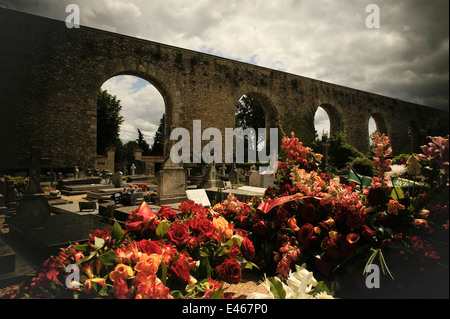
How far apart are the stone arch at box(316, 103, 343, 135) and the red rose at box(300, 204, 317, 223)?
21432 millimetres

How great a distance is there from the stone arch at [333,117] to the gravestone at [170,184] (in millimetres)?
17530

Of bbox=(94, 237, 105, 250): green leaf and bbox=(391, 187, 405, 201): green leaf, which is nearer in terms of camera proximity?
bbox=(94, 237, 105, 250): green leaf

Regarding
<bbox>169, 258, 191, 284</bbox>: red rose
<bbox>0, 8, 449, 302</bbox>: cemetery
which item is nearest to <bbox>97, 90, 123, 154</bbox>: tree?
<bbox>0, 8, 449, 302</bbox>: cemetery

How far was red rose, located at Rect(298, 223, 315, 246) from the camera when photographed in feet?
4.72

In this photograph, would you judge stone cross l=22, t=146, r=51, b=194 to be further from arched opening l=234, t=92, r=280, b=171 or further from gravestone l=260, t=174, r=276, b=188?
arched opening l=234, t=92, r=280, b=171

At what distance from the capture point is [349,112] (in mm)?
21812

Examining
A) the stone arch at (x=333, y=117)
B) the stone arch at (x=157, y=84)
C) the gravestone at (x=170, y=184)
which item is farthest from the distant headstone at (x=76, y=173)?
the stone arch at (x=333, y=117)

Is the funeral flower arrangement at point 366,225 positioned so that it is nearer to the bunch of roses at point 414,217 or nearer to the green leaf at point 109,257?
the bunch of roses at point 414,217

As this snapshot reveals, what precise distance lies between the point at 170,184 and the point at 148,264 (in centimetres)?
585

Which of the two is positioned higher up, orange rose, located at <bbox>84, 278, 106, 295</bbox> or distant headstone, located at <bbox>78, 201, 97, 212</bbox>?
orange rose, located at <bbox>84, 278, 106, 295</bbox>

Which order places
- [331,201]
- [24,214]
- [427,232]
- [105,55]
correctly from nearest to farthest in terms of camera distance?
[427,232], [331,201], [24,214], [105,55]

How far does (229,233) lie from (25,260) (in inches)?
104
